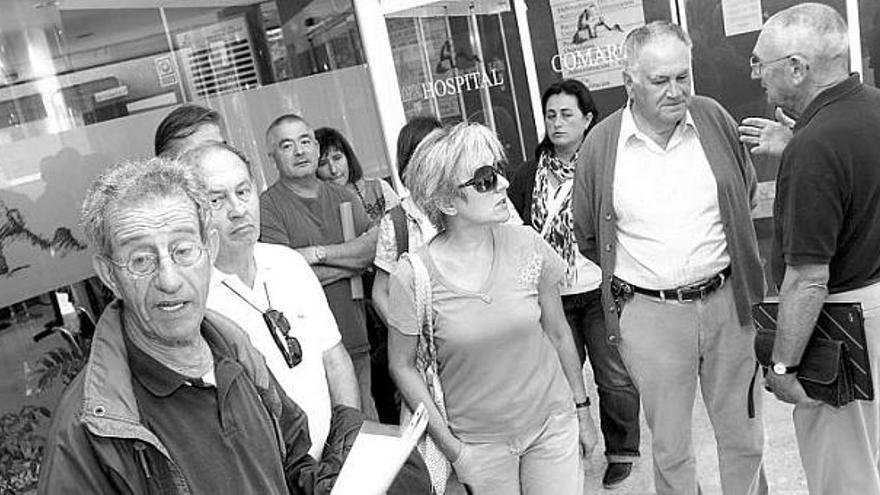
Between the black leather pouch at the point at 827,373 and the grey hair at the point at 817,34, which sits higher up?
the grey hair at the point at 817,34

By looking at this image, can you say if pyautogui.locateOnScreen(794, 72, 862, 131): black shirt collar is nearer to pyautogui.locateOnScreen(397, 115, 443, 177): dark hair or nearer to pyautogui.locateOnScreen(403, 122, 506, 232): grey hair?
pyautogui.locateOnScreen(403, 122, 506, 232): grey hair

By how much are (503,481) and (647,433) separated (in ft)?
6.03

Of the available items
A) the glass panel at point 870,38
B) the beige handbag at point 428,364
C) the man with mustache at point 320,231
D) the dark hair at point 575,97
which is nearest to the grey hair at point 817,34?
the beige handbag at point 428,364

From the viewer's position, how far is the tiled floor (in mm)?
3152

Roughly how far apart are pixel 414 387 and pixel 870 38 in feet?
12.1

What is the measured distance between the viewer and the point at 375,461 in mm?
1367

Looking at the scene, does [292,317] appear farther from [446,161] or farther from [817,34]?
[817,34]

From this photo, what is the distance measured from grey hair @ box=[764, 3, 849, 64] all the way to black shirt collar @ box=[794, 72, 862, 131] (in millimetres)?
61

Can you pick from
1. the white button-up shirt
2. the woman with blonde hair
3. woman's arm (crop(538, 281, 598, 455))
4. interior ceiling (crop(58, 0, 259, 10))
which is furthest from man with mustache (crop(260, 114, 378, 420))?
interior ceiling (crop(58, 0, 259, 10))

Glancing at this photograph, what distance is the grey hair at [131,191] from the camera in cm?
132

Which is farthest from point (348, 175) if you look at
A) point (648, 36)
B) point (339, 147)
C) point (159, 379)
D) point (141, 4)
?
point (159, 379)

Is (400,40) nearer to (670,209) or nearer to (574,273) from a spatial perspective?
(574,273)

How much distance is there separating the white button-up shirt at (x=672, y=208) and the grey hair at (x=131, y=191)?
1.56 meters

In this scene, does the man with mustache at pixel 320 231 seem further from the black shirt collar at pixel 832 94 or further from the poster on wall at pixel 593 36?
the poster on wall at pixel 593 36
